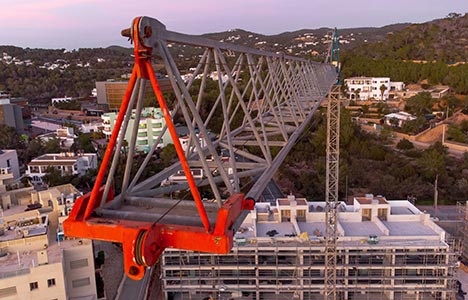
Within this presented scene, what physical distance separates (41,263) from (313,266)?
23.7ft

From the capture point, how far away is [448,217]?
57.5 ft

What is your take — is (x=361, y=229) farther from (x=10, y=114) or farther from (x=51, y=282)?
(x=10, y=114)

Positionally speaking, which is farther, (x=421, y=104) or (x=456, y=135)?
(x=421, y=104)

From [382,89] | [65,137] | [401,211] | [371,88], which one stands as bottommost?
[401,211]

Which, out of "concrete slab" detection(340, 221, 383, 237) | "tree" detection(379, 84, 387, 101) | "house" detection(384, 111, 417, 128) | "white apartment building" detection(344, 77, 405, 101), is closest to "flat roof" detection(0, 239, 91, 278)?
"concrete slab" detection(340, 221, 383, 237)

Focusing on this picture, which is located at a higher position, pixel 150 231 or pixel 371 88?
pixel 150 231

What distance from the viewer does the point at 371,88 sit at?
4006 centimetres

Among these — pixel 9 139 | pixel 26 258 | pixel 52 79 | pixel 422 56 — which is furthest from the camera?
pixel 52 79

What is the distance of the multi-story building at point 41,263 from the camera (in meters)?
9.30

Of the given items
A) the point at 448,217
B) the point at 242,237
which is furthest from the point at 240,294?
the point at 448,217

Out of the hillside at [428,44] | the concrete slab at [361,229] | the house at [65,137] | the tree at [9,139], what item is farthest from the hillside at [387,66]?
the concrete slab at [361,229]

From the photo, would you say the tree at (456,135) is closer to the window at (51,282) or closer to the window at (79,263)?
the window at (79,263)

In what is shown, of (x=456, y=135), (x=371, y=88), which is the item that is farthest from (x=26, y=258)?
(x=371, y=88)

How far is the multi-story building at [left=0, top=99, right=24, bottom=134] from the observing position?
3142cm
